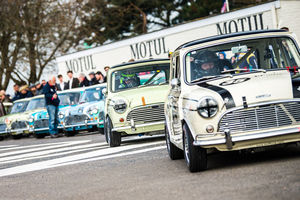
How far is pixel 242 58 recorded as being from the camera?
9.12 m

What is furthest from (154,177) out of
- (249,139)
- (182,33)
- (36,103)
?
(182,33)

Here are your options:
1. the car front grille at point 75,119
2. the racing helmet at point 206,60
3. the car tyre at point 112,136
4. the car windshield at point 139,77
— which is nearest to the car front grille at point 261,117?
the racing helmet at point 206,60

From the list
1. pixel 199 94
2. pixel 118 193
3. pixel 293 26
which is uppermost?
pixel 293 26

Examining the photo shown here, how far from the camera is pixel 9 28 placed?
41.8 m

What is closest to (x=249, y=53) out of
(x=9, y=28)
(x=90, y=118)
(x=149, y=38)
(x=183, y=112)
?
(x=183, y=112)

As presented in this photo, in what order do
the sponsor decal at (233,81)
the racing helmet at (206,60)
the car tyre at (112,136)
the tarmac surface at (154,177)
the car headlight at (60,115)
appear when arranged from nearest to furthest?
the tarmac surface at (154,177), the sponsor decal at (233,81), the racing helmet at (206,60), the car tyre at (112,136), the car headlight at (60,115)

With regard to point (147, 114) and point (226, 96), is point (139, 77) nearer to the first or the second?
point (147, 114)

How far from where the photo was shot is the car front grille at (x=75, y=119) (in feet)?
69.7

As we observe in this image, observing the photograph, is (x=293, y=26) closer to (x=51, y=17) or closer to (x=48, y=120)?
(x=48, y=120)

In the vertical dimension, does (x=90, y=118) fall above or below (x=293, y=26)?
below

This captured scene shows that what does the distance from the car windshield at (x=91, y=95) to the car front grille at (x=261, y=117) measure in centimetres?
1342

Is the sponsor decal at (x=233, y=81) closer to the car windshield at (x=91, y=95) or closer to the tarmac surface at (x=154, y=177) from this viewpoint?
the tarmac surface at (x=154, y=177)

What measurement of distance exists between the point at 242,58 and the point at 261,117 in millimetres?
1554

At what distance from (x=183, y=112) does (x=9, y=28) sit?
3491 cm
